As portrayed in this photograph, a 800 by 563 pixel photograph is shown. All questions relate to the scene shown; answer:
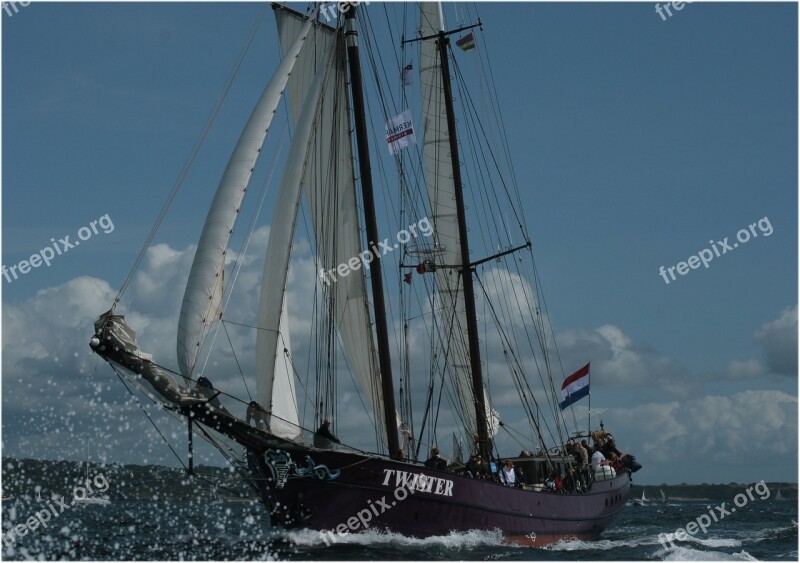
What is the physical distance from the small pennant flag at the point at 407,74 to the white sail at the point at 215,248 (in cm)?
1617

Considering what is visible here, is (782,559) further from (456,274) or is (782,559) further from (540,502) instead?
(456,274)

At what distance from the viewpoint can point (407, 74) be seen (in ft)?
169

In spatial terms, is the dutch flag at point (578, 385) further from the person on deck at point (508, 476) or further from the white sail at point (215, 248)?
the white sail at point (215, 248)

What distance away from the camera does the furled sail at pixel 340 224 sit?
3941cm

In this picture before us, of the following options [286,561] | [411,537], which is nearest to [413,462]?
[411,537]

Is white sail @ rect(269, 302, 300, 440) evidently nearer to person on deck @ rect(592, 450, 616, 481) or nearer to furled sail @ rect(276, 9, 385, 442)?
furled sail @ rect(276, 9, 385, 442)

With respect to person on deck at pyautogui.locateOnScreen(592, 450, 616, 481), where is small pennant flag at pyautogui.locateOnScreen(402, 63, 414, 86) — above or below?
above

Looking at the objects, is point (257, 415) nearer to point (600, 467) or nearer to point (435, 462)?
point (435, 462)

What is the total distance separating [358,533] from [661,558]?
10.8m

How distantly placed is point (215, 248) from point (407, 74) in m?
21.4

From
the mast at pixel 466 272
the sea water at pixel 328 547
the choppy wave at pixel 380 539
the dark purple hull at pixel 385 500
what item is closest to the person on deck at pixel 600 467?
the sea water at pixel 328 547

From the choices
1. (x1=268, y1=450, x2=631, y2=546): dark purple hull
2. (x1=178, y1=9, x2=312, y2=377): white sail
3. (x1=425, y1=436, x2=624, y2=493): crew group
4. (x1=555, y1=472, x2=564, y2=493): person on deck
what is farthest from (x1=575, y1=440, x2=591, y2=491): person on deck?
(x1=178, y1=9, x2=312, y2=377): white sail

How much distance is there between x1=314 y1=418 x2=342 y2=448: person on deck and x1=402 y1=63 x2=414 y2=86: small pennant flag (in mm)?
20918

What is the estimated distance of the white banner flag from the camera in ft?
140
